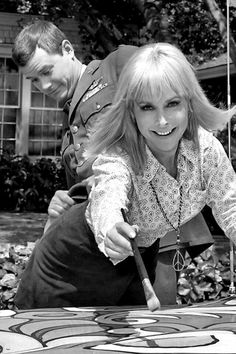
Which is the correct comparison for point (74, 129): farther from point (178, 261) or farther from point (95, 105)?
point (178, 261)

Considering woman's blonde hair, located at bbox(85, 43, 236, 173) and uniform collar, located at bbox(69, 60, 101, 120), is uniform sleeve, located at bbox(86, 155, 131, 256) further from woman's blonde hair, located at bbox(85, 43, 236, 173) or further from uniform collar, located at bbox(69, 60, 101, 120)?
uniform collar, located at bbox(69, 60, 101, 120)

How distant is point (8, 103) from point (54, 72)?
13158mm

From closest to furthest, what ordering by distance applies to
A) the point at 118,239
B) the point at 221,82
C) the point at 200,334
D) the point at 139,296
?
the point at 200,334
the point at 118,239
the point at 139,296
the point at 221,82

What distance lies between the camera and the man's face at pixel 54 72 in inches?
123

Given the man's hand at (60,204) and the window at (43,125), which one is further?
the window at (43,125)

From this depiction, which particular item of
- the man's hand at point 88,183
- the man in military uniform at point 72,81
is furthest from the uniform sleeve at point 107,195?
the man in military uniform at point 72,81

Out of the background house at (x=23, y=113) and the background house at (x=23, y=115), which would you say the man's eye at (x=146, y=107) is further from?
the background house at (x=23, y=115)

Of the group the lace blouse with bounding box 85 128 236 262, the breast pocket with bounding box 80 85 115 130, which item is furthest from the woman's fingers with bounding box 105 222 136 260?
the breast pocket with bounding box 80 85 115 130

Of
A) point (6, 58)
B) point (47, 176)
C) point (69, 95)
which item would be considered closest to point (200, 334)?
point (69, 95)

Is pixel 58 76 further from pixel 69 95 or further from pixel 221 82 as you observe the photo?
pixel 221 82

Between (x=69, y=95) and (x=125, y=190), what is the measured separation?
2.83 feet

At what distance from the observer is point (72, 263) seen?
8.78 feet

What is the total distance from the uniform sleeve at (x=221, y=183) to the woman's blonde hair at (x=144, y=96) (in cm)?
8

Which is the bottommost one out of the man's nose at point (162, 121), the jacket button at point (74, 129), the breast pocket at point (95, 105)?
the man's nose at point (162, 121)
